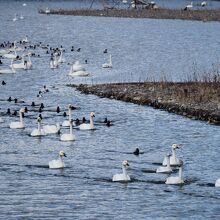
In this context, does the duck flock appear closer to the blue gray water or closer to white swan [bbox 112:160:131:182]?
white swan [bbox 112:160:131:182]

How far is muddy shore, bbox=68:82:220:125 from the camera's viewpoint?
53188mm

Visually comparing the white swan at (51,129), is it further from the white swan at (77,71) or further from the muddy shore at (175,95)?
the white swan at (77,71)

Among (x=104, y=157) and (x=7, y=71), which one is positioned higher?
(x=7, y=71)

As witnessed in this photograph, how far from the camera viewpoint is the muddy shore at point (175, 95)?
53.2m

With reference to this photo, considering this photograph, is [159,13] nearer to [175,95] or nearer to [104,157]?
[175,95]

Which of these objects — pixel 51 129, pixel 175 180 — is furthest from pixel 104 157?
pixel 175 180

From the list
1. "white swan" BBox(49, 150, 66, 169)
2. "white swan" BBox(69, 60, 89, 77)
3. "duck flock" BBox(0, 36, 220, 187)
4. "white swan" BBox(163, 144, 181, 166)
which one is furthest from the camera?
"white swan" BBox(69, 60, 89, 77)

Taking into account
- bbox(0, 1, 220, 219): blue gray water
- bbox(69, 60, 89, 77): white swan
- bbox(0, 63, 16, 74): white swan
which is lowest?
bbox(0, 1, 220, 219): blue gray water

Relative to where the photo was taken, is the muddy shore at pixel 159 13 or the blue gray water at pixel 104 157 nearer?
the blue gray water at pixel 104 157

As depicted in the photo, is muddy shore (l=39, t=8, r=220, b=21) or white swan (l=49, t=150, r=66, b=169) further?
muddy shore (l=39, t=8, r=220, b=21)

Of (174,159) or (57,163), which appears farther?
(174,159)

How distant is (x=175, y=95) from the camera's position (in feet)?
188

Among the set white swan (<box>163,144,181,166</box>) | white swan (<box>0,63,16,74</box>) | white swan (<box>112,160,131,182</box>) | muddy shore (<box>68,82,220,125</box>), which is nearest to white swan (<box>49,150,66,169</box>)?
white swan (<box>112,160,131,182</box>)

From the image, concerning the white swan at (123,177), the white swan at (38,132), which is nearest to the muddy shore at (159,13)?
the white swan at (38,132)
